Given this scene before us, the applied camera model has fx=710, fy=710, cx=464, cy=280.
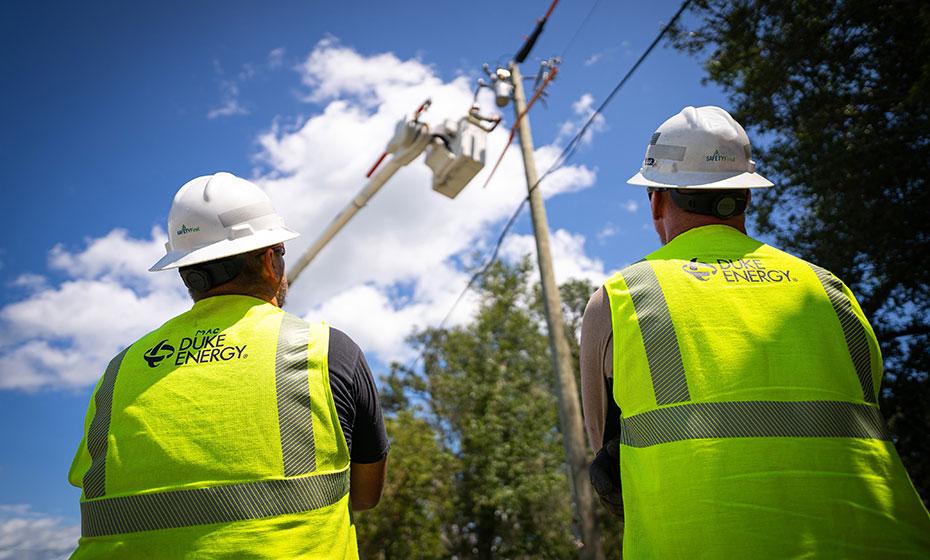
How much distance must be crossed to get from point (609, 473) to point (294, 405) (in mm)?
959

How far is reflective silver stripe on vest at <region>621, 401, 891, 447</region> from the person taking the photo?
1.74m

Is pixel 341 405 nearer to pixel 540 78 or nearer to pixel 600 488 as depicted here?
pixel 600 488

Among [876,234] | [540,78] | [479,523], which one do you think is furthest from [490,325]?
[876,234]

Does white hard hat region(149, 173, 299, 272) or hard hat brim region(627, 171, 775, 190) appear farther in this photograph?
white hard hat region(149, 173, 299, 272)

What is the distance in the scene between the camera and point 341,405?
2.24 metres

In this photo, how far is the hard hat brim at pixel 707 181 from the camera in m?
2.33

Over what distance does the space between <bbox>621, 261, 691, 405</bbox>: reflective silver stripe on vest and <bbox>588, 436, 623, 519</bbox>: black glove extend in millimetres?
363

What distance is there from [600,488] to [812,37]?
7.96 meters

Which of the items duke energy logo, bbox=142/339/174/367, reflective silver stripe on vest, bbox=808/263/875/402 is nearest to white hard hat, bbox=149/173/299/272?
duke energy logo, bbox=142/339/174/367

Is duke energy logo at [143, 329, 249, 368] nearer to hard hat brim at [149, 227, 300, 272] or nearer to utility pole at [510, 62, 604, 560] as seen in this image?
hard hat brim at [149, 227, 300, 272]

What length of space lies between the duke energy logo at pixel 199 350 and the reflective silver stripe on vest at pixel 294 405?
5.2 inches

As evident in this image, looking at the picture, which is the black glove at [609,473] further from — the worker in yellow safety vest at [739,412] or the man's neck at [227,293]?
the man's neck at [227,293]

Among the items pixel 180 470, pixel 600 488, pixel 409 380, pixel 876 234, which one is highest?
pixel 409 380

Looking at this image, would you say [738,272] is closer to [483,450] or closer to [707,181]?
[707,181]
